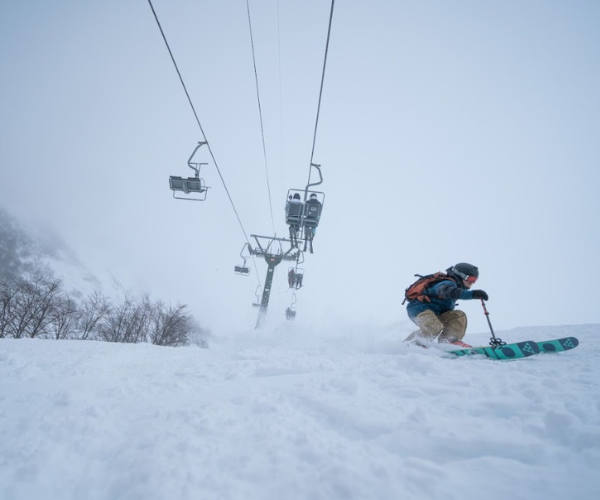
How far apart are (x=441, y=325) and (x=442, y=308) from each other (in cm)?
51

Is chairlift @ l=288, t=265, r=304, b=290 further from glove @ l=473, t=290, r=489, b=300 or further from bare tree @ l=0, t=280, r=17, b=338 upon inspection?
bare tree @ l=0, t=280, r=17, b=338

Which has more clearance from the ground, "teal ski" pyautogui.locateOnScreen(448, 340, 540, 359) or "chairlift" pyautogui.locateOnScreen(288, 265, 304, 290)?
"chairlift" pyautogui.locateOnScreen(288, 265, 304, 290)

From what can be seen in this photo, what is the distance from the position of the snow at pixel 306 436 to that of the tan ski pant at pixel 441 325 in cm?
204

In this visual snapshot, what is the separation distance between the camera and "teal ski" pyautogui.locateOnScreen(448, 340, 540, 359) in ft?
11.7

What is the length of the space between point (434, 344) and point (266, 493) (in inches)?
151

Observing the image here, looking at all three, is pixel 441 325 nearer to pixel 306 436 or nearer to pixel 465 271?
pixel 465 271

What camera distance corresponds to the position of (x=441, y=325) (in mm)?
4574

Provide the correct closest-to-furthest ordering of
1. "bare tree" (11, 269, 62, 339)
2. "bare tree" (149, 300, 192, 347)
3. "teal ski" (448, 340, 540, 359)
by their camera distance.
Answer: "teal ski" (448, 340, 540, 359)
"bare tree" (11, 269, 62, 339)
"bare tree" (149, 300, 192, 347)

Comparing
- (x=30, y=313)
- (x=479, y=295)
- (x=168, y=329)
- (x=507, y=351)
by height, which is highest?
(x=30, y=313)

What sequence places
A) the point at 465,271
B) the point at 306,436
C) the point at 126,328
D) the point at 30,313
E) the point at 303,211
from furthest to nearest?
Answer: the point at 126,328 < the point at 30,313 < the point at 303,211 < the point at 465,271 < the point at 306,436

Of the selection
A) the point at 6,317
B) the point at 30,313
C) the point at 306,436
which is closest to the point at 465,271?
the point at 306,436

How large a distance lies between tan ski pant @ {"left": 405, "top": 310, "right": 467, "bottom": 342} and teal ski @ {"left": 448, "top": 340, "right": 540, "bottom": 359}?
30.0 inches

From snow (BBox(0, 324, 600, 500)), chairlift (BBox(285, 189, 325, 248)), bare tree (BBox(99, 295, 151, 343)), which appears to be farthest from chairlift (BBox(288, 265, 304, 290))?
bare tree (BBox(99, 295, 151, 343))

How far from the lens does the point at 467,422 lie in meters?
1.50
